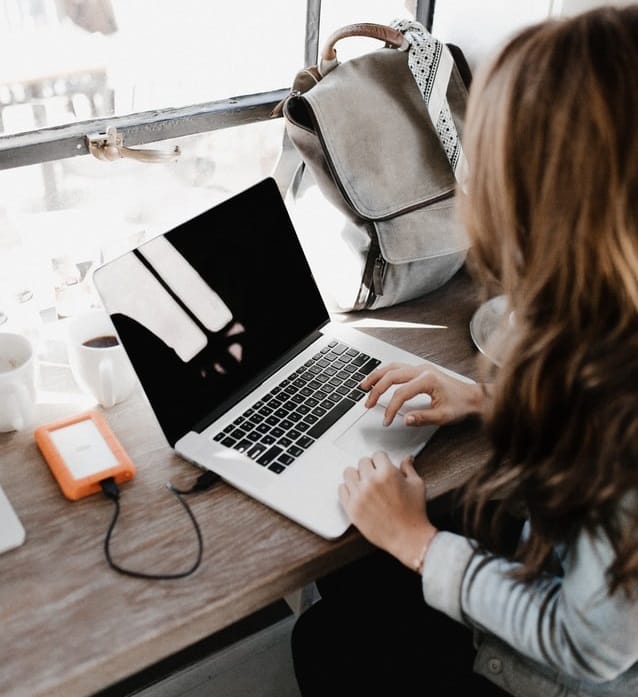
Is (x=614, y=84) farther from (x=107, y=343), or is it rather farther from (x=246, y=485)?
(x=107, y=343)

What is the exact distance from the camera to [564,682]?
0.77 meters

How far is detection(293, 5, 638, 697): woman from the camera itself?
1.98 ft

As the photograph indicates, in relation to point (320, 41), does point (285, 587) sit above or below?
below

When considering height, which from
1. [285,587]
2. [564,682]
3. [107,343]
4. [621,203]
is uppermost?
[621,203]

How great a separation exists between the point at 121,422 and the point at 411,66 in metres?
0.73

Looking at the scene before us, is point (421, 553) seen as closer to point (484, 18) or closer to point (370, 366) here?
point (370, 366)

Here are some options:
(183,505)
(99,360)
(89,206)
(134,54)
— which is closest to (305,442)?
(183,505)

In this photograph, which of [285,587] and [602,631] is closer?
[602,631]

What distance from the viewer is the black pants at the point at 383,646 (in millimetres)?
865

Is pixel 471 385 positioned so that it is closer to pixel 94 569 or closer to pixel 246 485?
pixel 246 485

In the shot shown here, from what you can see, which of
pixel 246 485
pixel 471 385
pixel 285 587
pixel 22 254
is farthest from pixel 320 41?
pixel 285 587

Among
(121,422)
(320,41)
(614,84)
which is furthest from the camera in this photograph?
(320,41)

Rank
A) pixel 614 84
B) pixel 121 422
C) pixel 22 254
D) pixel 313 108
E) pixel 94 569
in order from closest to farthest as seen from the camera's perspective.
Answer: pixel 614 84, pixel 94 569, pixel 121 422, pixel 313 108, pixel 22 254

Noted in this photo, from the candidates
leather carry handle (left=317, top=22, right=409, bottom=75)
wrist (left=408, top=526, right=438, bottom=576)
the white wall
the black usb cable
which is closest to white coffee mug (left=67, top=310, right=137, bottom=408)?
the black usb cable
